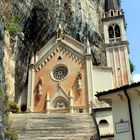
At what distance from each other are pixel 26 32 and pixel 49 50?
4.31 metres

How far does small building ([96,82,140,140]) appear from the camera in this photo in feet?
36.9

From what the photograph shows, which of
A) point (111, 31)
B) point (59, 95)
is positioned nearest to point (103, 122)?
point (59, 95)

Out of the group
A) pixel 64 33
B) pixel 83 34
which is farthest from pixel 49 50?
pixel 83 34

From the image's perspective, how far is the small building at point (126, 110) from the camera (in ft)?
36.9

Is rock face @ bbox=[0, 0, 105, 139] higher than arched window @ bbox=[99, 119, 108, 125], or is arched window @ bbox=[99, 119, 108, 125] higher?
rock face @ bbox=[0, 0, 105, 139]

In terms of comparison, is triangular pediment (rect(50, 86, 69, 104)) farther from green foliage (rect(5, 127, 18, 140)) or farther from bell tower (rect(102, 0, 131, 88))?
green foliage (rect(5, 127, 18, 140))

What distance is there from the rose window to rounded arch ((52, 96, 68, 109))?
2.33m

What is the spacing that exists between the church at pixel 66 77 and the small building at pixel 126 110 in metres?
18.5

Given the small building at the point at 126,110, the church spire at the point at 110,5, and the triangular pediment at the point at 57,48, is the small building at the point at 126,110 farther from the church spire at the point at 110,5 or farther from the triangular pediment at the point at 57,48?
the church spire at the point at 110,5

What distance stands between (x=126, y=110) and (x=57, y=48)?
81.6 ft

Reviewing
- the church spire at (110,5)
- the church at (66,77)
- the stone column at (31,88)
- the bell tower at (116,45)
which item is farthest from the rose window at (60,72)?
the church spire at (110,5)

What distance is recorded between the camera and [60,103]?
3347cm

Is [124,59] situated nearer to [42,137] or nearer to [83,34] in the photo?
[83,34]

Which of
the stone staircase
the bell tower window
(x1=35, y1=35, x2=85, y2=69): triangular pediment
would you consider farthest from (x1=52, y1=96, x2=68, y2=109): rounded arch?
the stone staircase
